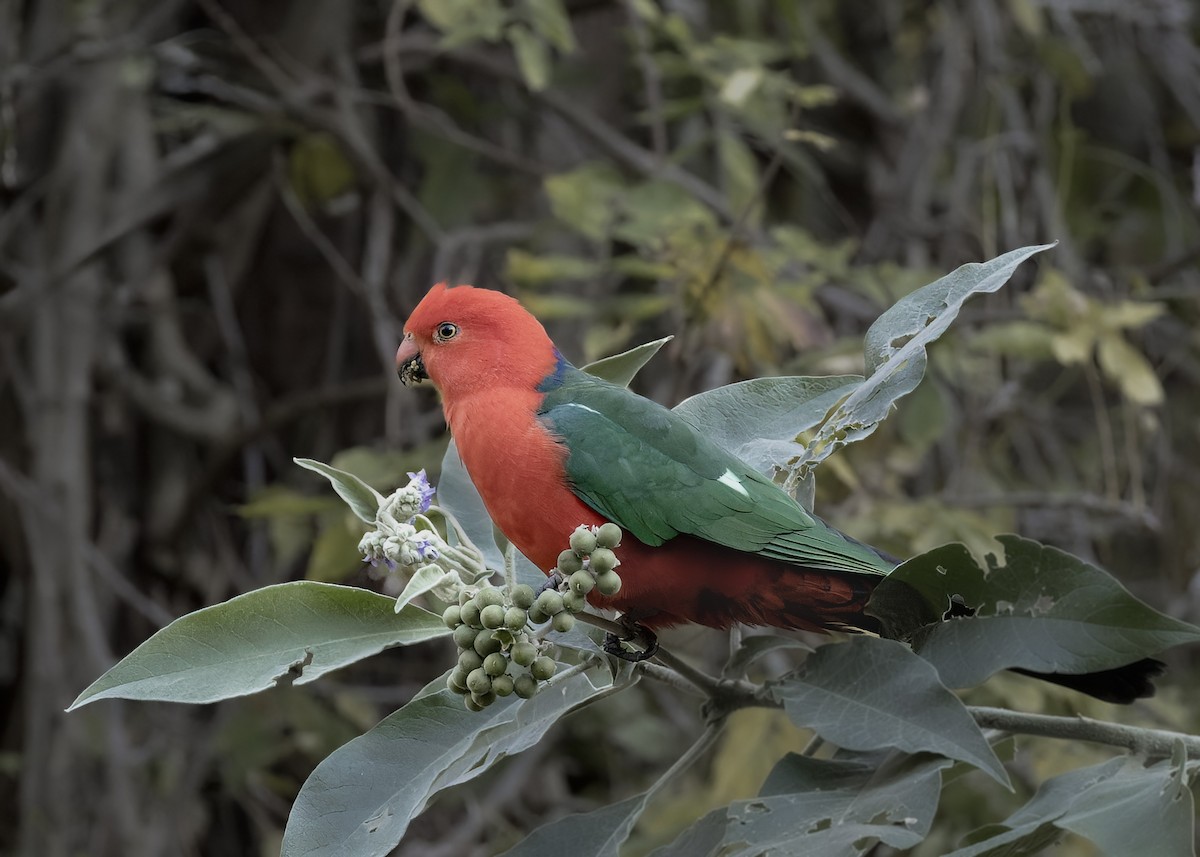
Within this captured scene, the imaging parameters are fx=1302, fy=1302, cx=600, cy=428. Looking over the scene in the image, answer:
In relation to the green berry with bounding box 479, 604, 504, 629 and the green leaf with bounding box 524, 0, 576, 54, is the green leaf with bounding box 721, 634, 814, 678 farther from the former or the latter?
the green leaf with bounding box 524, 0, 576, 54

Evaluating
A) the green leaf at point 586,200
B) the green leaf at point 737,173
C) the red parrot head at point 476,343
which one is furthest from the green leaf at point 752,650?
the green leaf at point 737,173

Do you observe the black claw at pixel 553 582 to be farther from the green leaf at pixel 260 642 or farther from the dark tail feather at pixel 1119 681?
the dark tail feather at pixel 1119 681

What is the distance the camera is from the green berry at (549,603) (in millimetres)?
1128

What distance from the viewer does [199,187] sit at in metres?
3.55

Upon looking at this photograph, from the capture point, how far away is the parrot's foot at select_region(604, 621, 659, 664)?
4.28ft

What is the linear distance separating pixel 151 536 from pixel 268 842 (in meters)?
0.95

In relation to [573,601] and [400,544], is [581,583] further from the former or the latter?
[400,544]

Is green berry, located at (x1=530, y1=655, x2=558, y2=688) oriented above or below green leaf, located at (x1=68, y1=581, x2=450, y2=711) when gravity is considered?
below

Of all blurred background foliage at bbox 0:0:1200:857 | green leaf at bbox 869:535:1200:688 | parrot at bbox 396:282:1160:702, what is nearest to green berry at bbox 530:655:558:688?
parrot at bbox 396:282:1160:702

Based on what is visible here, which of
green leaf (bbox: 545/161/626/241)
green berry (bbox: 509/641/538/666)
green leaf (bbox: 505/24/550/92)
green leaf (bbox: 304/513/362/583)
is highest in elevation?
green leaf (bbox: 505/24/550/92)

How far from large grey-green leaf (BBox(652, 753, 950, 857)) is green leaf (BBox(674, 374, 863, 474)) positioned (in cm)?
37

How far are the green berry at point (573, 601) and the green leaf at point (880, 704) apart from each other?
0.27 metres

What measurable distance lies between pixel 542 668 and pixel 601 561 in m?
0.11

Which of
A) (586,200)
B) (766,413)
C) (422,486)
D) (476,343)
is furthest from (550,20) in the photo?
(422,486)
